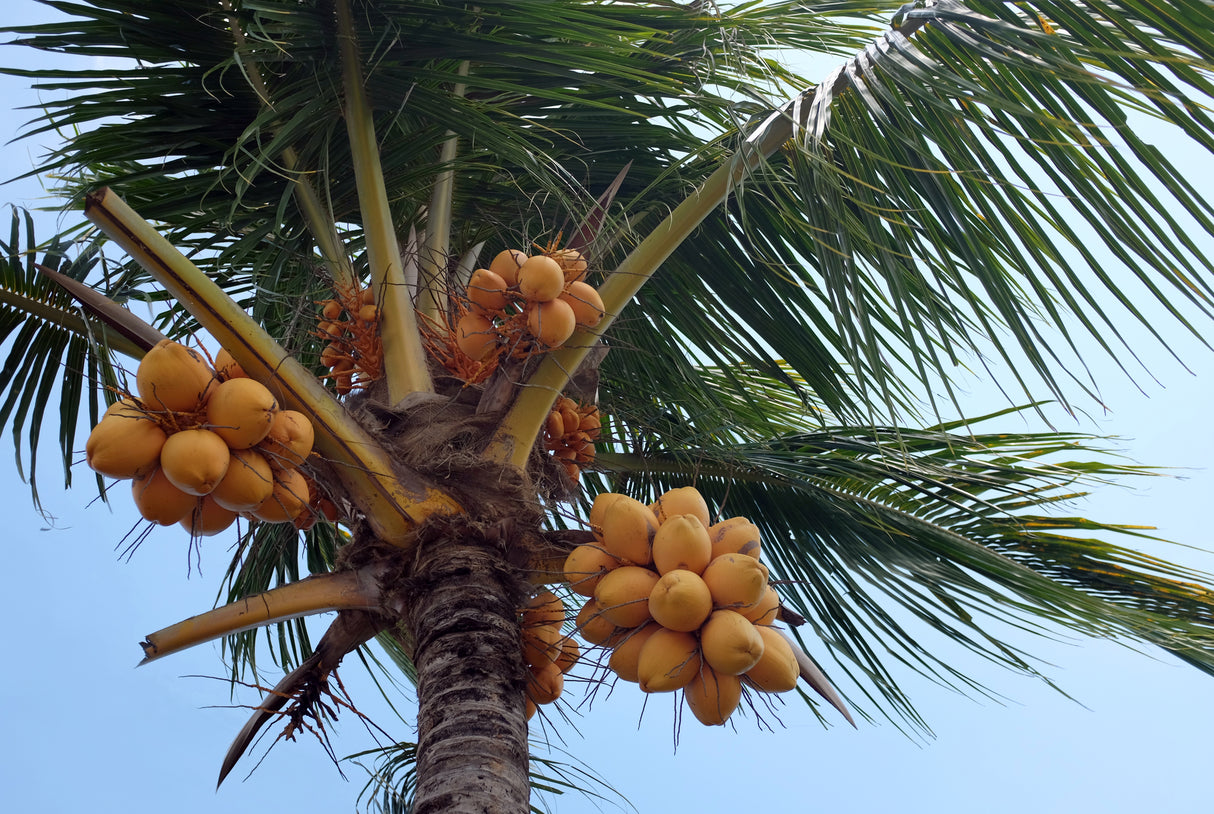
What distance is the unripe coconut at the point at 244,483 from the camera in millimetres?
1885

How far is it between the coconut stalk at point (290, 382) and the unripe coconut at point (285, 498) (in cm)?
9

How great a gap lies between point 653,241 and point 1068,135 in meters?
0.90

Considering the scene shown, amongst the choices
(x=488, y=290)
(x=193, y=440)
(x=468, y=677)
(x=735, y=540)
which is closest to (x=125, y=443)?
(x=193, y=440)

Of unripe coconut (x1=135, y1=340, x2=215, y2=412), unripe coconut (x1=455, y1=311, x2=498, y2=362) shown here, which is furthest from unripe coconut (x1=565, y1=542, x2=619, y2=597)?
unripe coconut (x1=135, y1=340, x2=215, y2=412)

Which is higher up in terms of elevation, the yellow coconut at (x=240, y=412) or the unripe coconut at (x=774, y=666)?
the yellow coconut at (x=240, y=412)

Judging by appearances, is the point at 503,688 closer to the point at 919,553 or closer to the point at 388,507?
the point at 388,507

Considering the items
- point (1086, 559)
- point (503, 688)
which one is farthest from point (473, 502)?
point (1086, 559)

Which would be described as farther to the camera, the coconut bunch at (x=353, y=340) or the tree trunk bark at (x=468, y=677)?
the coconut bunch at (x=353, y=340)

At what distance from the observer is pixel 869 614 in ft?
10.1

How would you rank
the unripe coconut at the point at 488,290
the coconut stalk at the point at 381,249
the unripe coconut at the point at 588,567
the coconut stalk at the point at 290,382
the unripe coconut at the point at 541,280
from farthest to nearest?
the coconut stalk at the point at 381,249, the unripe coconut at the point at 488,290, the unripe coconut at the point at 541,280, the unripe coconut at the point at 588,567, the coconut stalk at the point at 290,382

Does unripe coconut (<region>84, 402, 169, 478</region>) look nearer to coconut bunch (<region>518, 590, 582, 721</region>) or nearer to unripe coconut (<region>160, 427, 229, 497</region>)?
unripe coconut (<region>160, 427, 229, 497</region>)

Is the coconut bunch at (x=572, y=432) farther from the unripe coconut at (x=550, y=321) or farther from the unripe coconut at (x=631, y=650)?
the unripe coconut at (x=631, y=650)

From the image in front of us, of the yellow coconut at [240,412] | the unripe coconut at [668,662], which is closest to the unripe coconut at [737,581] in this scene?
the unripe coconut at [668,662]

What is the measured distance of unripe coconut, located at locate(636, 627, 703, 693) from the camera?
1.92m
